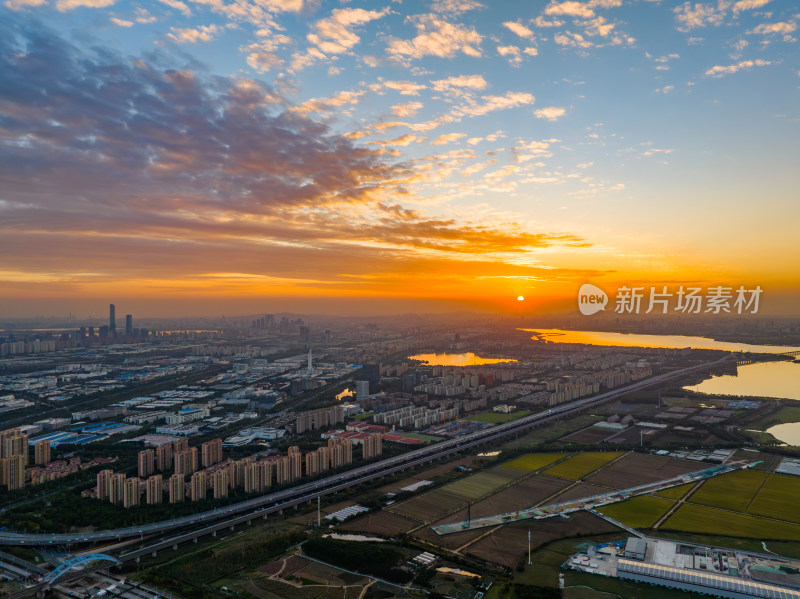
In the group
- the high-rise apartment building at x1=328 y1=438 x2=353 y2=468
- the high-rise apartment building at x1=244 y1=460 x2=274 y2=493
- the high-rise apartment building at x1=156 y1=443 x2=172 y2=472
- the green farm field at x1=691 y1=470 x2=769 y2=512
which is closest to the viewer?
the green farm field at x1=691 y1=470 x2=769 y2=512

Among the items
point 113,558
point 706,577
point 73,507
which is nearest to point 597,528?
point 706,577

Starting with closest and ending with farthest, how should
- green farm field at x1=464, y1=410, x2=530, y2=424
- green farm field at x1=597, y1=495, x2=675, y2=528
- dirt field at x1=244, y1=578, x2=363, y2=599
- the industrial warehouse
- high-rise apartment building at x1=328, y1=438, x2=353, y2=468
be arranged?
the industrial warehouse < dirt field at x1=244, y1=578, x2=363, y2=599 < green farm field at x1=597, y1=495, x2=675, y2=528 < high-rise apartment building at x1=328, y1=438, x2=353, y2=468 < green farm field at x1=464, y1=410, x2=530, y2=424

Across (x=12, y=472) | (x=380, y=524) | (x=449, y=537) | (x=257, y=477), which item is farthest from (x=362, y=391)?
(x=449, y=537)

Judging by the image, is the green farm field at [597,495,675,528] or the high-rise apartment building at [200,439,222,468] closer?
the green farm field at [597,495,675,528]

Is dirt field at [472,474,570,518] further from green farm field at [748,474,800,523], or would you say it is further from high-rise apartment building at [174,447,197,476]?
high-rise apartment building at [174,447,197,476]

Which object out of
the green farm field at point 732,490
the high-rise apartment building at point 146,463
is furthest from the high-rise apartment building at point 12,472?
the green farm field at point 732,490

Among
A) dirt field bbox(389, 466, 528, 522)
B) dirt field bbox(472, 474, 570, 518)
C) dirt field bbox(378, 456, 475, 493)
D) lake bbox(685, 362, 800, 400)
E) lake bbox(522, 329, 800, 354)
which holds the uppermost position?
lake bbox(522, 329, 800, 354)

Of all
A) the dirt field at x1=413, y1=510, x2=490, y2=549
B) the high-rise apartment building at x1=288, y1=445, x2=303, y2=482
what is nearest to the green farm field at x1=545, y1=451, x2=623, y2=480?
the dirt field at x1=413, y1=510, x2=490, y2=549

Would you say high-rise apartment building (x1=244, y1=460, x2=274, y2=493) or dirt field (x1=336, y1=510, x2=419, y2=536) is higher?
high-rise apartment building (x1=244, y1=460, x2=274, y2=493)
